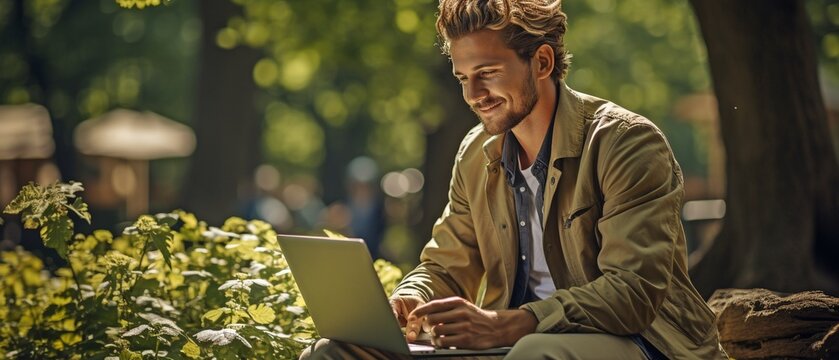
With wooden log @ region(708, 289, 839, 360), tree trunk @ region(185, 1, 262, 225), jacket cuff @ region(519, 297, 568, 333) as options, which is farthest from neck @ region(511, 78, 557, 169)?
tree trunk @ region(185, 1, 262, 225)

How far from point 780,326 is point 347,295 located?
2149mm

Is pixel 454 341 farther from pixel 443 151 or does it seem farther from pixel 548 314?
pixel 443 151

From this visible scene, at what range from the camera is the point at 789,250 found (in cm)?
625

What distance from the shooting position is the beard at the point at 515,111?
4133 millimetres

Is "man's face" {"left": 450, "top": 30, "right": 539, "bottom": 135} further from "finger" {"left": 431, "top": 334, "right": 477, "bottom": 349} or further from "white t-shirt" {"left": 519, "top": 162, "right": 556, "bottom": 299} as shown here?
"finger" {"left": 431, "top": 334, "right": 477, "bottom": 349}

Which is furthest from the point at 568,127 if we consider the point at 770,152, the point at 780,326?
the point at 770,152

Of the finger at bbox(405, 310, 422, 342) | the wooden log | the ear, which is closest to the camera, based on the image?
the finger at bbox(405, 310, 422, 342)

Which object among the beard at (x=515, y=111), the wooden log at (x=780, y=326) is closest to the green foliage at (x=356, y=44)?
the wooden log at (x=780, y=326)

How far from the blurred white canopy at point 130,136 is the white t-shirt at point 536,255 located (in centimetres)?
1953

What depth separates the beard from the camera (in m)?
4.13

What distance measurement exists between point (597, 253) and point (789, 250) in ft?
8.22

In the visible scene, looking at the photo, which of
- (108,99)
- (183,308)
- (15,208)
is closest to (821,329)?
(183,308)

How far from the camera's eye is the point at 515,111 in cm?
413

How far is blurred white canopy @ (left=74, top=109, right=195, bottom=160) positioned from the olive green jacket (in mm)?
19254
